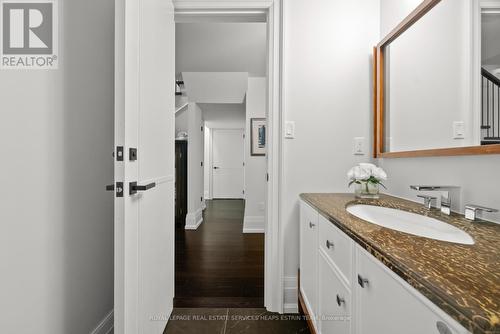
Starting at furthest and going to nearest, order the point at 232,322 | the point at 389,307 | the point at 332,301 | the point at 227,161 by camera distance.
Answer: the point at 227,161, the point at 232,322, the point at 332,301, the point at 389,307

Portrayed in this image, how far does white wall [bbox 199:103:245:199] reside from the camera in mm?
4523

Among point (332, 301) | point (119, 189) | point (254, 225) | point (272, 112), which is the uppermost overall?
point (272, 112)

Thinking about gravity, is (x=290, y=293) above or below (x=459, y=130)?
below

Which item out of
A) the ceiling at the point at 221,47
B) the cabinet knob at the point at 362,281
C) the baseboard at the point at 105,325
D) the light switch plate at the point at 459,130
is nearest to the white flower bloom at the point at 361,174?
the light switch plate at the point at 459,130

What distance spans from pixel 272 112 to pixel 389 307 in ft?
4.25

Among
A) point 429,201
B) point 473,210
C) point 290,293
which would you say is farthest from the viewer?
point 290,293

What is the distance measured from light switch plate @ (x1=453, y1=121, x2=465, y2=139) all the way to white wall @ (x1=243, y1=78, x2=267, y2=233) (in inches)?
103

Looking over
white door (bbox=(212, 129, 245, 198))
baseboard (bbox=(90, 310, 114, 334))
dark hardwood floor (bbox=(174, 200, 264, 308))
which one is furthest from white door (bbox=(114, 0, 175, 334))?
white door (bbox=(212, 129, 245, 198))

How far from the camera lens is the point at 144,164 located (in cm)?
112

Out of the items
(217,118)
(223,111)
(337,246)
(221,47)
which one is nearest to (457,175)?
(337,246)

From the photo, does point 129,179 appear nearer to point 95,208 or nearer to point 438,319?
point 95,208

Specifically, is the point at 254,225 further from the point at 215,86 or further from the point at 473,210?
the point at 473,210

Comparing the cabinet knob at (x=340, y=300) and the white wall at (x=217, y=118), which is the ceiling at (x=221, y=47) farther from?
the cabinet knob at (x=340, y=300)

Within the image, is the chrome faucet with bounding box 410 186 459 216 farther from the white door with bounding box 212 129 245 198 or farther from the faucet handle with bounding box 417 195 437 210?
the white door with bounding box 212 129 245 198
